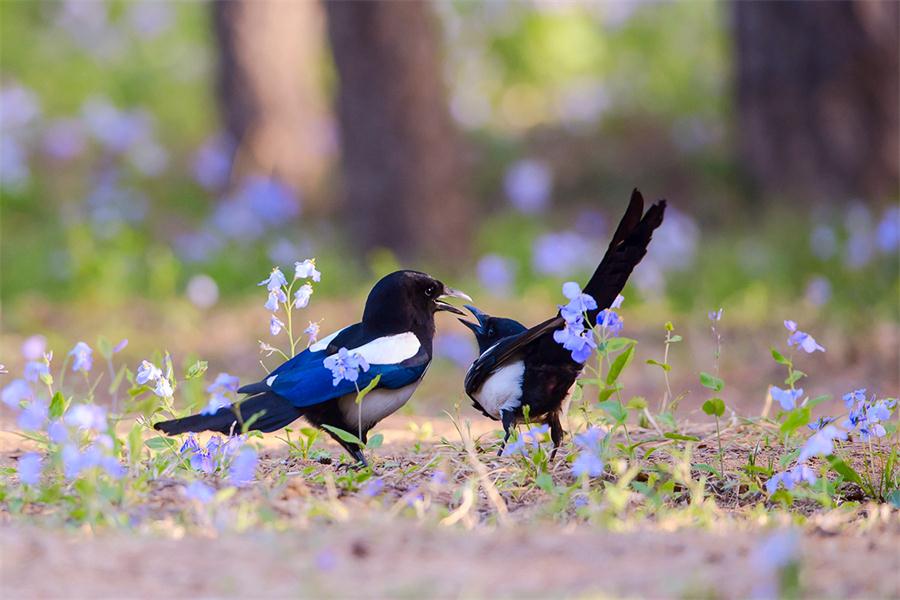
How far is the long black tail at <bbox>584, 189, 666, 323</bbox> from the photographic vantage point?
3617 mm

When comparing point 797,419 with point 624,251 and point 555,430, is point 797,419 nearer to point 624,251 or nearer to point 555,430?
point 624,251

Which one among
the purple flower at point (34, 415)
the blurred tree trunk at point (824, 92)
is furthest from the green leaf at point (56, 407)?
the blurred tree trunk at point (824, 92)

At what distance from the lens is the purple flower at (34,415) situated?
340 cm

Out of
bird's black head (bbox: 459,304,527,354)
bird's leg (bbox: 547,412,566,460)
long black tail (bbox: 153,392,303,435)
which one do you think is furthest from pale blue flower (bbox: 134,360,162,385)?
bird's leg (bbox: 547,412,566,460)

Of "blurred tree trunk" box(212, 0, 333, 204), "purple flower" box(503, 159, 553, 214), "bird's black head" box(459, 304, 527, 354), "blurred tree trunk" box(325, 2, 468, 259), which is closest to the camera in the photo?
"bird's black head" box(459, 304, 527, 354)

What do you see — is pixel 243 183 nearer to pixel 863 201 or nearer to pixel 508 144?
pixel 508 144

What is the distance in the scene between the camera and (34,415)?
341cm

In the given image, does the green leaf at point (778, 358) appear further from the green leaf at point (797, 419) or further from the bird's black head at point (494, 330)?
the bird's black head at point (494, 330)

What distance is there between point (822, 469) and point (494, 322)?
108cm

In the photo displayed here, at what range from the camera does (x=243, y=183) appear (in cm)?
1241

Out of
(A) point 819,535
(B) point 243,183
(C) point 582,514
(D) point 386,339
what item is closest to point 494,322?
(D) point 386,339

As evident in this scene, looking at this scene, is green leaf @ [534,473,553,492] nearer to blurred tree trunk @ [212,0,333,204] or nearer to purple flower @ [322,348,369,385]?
purple flower @ [322,348,369,385]

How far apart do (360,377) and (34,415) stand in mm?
901

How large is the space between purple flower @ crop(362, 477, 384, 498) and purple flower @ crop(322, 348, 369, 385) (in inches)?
11.3
